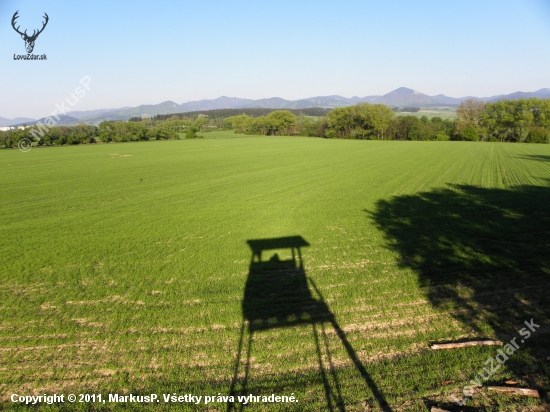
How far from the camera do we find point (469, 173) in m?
29.5

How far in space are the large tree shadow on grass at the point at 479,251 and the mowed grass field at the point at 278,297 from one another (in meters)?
0.07

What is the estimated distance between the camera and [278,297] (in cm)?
791

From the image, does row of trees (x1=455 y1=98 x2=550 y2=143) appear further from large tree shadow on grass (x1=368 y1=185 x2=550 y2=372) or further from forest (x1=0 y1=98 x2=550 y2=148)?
large tree shadow on grass (x1=368 y1=185 x2=550 y2=372)

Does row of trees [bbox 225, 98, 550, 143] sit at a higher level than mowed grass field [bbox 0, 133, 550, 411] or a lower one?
higher

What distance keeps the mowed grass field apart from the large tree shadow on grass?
7cm

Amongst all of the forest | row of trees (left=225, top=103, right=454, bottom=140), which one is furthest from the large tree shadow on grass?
row of trees (left=225, top=103, right=454, bottom=140)

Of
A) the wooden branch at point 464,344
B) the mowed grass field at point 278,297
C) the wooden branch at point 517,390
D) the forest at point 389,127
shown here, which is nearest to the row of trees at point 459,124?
the forest at point 389,127

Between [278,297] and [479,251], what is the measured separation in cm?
768

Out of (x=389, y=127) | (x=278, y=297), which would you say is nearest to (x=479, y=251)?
(x=278, y=297)

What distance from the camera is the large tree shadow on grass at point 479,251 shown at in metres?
7.28

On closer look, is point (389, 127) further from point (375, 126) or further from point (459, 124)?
point (459, 124)

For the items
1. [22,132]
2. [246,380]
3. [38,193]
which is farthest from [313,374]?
[22,132]

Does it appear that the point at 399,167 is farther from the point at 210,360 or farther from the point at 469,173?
the point at 210,360

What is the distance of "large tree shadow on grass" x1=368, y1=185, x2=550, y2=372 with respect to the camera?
23.9 ft
